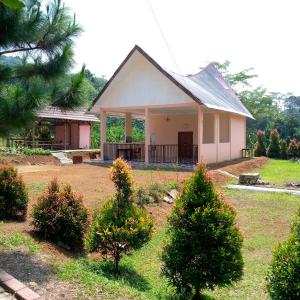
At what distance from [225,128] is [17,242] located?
64.6 feet

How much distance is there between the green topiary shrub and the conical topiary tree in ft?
2.69

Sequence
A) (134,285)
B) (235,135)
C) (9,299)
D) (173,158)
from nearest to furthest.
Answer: (9,299) → (134,285) → (173,158) → (235,135)

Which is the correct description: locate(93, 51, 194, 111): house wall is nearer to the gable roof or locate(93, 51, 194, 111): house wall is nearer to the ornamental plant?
the gable roof

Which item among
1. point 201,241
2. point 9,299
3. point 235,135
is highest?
point 235,135

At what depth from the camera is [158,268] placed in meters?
6.30

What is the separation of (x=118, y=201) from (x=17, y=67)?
2.70m

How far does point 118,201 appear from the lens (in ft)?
20.3

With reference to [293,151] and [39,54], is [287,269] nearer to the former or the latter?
[39,54]

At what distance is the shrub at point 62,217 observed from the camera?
21.1 ft

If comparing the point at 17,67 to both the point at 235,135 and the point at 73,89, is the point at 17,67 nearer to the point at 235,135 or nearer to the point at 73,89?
the point at 73,89

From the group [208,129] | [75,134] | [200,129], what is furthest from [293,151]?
[75,134]

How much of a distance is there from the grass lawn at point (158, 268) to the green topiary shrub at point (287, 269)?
1.47 meters

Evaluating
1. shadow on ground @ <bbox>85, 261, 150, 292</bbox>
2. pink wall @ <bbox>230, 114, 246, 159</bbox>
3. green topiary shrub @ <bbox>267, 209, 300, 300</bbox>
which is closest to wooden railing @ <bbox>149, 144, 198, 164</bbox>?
pink wall @ <bbox>230, 114, 246, 159</bbox>

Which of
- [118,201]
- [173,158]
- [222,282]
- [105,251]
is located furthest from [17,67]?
[173,158]
